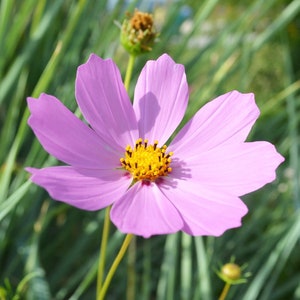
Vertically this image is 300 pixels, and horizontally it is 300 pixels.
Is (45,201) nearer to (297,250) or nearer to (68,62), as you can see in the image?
(68,62)

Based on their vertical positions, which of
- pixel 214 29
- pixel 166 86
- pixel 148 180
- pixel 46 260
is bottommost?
pixel 46 260

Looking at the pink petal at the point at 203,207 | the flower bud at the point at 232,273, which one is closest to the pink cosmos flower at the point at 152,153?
the pink petal at the point at 203,207

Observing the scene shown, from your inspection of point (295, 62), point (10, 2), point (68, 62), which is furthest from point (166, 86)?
point (295, 62)

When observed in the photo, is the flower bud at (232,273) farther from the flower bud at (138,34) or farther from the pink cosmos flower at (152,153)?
the flower bud at (138,34)

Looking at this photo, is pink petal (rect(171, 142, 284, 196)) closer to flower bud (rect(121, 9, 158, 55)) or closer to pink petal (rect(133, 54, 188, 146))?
pink petal (rect(133, 54, 188, 146))

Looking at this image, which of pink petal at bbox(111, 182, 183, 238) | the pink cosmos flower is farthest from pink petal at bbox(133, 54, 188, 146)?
pink petal at bbox(111, 182, 183, 238)

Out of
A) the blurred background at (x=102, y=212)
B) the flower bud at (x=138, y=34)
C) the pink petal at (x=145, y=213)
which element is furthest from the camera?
the blurred background at (x=102, y=212)
